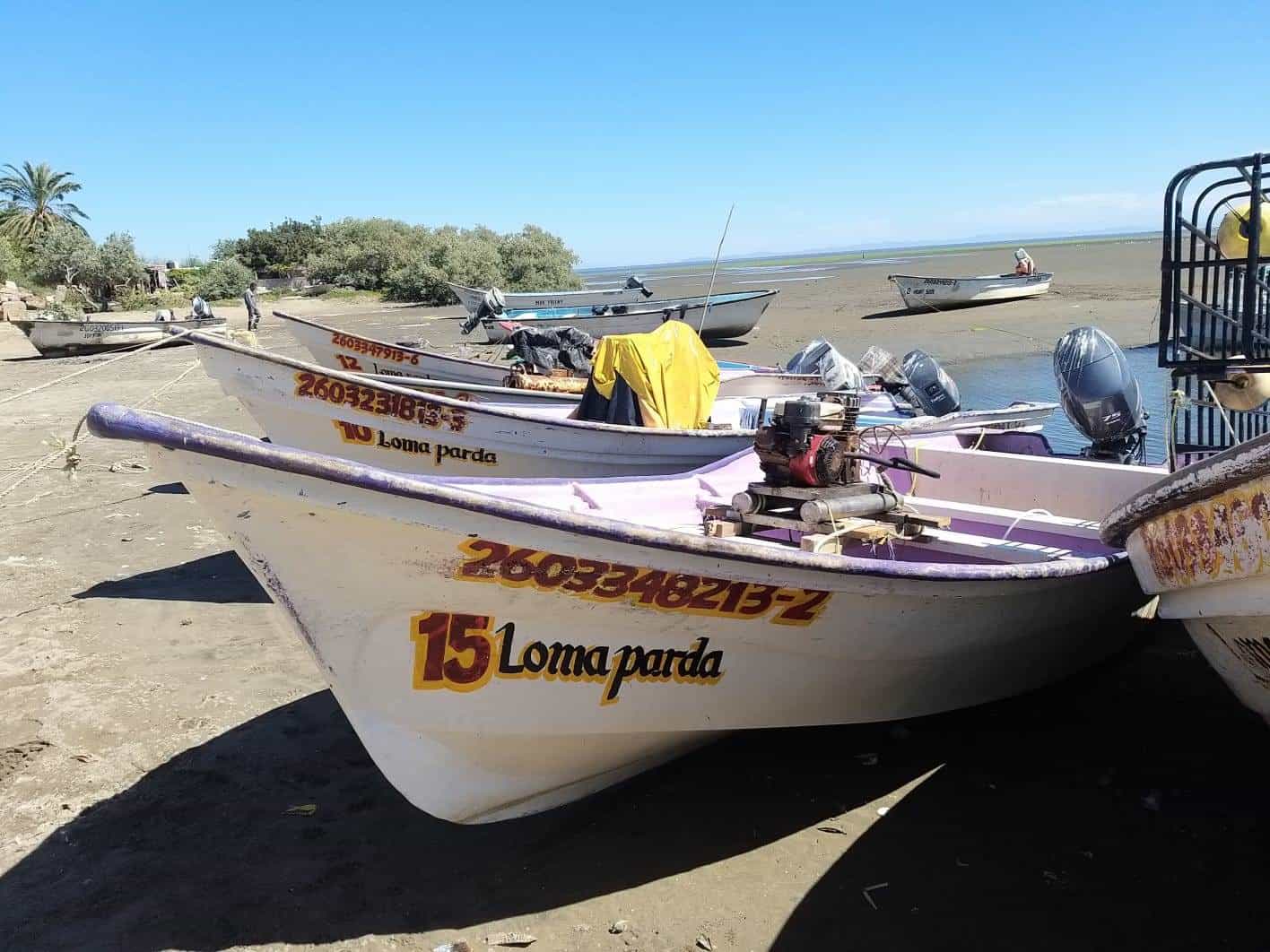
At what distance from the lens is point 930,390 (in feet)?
30.6

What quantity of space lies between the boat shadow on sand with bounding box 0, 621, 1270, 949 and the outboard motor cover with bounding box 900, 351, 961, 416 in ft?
16.2

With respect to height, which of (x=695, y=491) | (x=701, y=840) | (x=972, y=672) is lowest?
(x=701, y=840)

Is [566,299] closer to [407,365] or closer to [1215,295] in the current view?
[407,365]

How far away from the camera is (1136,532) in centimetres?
387

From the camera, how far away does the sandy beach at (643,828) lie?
324 centimetres

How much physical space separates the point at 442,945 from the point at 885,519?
2.74 metres

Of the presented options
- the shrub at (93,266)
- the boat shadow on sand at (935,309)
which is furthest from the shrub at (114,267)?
the boat shadow on sand at (935,309)

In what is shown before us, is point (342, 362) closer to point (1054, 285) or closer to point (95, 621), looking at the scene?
point (95, 621)

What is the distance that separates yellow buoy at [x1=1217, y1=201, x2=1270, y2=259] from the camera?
16.9 feet

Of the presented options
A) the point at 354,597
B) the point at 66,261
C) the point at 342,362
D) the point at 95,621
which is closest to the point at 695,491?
the point at 354,597

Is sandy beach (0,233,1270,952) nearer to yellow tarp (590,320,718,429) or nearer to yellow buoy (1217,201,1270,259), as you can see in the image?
yellow buoy (1217,201,1270,259)

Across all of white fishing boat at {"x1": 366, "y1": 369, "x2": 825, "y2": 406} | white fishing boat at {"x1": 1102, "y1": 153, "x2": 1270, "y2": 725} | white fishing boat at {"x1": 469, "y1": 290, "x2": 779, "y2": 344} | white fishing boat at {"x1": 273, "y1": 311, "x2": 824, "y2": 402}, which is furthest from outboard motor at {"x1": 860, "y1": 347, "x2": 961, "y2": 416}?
white fishing boat at {"x1": 469, "y1": 290, "x2": 779, "y2": 344}

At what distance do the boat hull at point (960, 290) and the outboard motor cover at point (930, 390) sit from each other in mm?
18306

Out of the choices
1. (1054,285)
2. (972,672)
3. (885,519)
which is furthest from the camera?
(1054,285)
